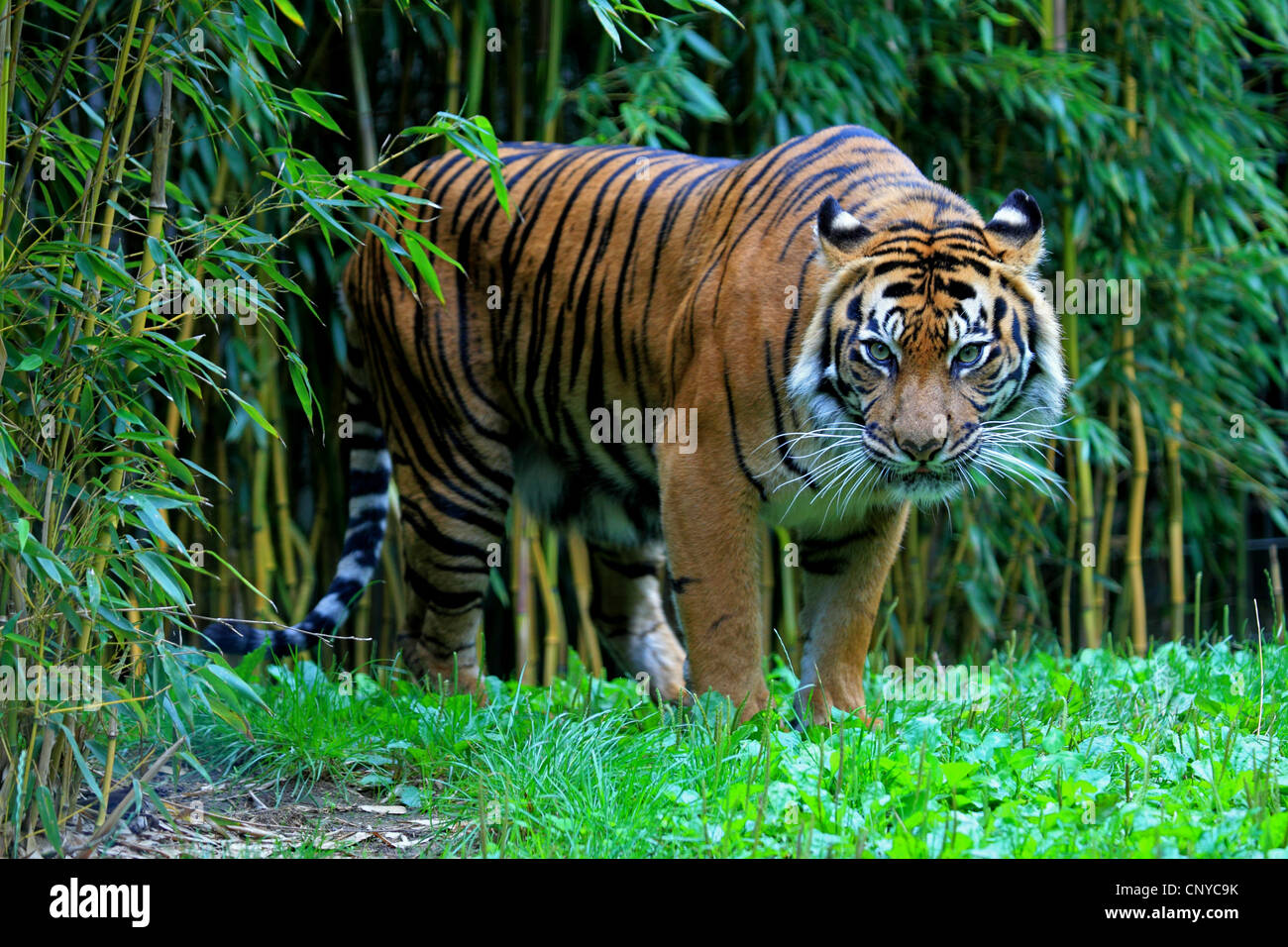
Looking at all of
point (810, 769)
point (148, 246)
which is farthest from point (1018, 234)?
point (148, 246)

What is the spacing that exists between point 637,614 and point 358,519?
2.82 feet

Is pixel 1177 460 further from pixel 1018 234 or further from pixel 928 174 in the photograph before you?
pixel 1018 234

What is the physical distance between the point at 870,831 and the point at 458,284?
6.51ft

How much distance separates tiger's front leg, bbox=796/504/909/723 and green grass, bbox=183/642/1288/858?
133 millimetres

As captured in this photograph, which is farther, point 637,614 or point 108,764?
point 637,614

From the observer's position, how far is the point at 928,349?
2629mm

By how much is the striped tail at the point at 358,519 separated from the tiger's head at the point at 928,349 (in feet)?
4.49

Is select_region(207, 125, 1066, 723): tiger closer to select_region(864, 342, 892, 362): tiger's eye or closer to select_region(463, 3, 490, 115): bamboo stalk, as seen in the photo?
select_region(864, 342, 892, 362): tiger's eye

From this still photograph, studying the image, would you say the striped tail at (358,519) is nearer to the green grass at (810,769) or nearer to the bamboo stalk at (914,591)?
the green grass at (810,769)

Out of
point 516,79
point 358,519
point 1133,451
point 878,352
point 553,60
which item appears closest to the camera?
point 878,352

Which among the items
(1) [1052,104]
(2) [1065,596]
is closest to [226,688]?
(1) [1052,104]

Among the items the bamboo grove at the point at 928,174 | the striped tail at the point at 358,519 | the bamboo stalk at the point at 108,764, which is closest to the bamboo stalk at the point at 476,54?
the bamboo grove at the point at 928,174

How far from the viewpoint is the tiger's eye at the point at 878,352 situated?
2666 millimetres

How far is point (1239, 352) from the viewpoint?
16.5 ft
